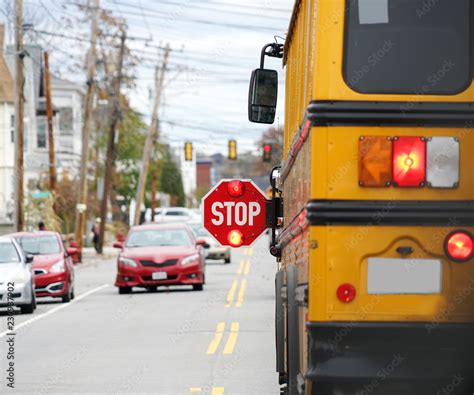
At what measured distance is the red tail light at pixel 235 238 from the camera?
11.8m

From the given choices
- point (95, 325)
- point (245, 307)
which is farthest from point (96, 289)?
point (95, 325)

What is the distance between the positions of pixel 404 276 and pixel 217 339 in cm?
1214

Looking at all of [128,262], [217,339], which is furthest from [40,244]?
[217,339]

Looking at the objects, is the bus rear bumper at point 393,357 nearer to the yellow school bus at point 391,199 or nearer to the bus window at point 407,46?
the yellow school bus at point 391,199

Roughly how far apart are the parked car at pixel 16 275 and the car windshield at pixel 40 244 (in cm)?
343

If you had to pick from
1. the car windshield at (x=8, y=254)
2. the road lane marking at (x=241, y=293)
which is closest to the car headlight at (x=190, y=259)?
the road lane marking at (x=241, y=293)

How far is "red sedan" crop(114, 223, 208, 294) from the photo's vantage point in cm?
3089

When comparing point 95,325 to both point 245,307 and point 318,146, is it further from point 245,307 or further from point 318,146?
point 318,146

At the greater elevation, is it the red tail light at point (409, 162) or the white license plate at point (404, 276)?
the red tail light at point (409, 162)

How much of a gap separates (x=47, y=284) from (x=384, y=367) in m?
22.3

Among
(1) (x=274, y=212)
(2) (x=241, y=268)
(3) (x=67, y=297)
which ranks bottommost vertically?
(2) (x=241, y=268)

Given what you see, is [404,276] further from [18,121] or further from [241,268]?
[241,268]

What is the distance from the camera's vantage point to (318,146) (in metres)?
7.62

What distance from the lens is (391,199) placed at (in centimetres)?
755
